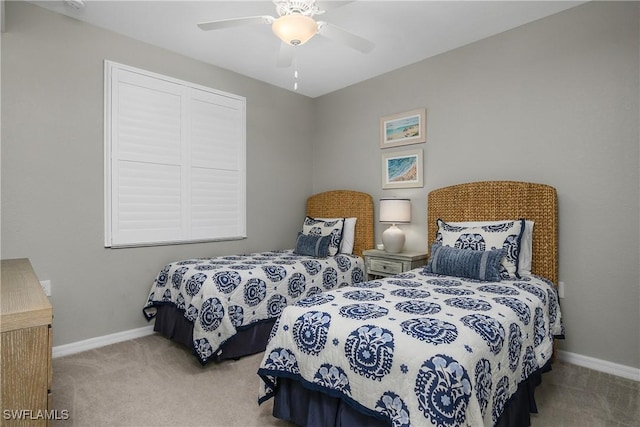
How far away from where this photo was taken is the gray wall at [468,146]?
2.47m

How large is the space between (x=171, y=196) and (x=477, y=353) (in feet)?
9.60

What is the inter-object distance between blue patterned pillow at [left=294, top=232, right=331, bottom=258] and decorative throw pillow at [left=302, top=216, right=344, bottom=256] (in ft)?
0.27

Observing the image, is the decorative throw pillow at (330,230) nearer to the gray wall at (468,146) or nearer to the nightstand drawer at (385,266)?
the nightstand drawer at (385,266)

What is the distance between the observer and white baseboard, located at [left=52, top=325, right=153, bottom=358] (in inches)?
108

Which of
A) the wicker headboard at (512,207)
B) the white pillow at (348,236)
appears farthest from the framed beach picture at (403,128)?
the white pillow at (348,236)

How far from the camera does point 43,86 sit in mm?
2684

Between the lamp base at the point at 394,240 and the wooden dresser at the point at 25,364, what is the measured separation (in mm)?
2822

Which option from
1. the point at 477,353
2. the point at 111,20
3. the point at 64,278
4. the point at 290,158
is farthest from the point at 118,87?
the point at 477,353

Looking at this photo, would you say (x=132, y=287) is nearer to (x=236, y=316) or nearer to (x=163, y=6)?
(x=236, y=316)

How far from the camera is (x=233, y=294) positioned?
265cm

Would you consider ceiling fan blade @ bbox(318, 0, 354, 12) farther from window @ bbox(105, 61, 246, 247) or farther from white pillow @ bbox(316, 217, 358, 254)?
white pillow @ bbox(316, 217, 358, 254)

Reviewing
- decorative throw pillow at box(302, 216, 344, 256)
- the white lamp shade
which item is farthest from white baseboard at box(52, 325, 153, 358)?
the white lamp shade

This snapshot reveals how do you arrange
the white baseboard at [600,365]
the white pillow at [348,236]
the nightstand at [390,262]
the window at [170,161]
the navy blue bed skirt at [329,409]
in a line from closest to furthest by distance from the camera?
the navy blue bed skirt at [329,409] → the white baseboard at [600,365] → the window at [170,161] → the nightstand at [390,262] → the white pillow at [348,236]

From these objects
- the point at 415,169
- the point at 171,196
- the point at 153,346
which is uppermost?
the point at 415,169
